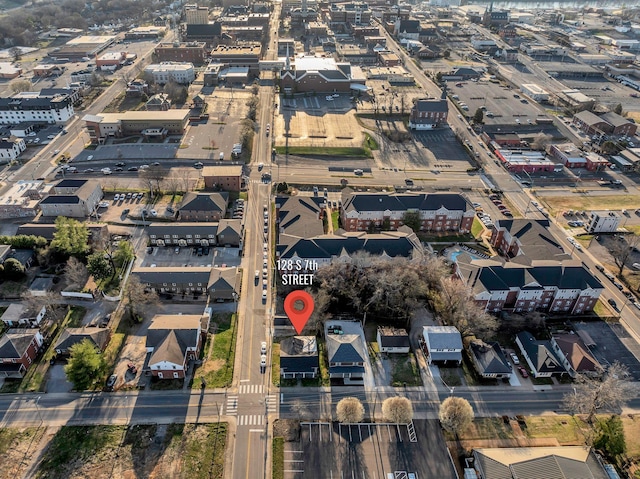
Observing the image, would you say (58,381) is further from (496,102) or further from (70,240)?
(496,102)

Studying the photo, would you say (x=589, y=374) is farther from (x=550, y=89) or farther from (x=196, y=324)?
(x=550, y=89)

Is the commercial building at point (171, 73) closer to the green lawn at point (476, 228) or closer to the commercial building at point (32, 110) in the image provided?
the commercial building at point (32, 110)

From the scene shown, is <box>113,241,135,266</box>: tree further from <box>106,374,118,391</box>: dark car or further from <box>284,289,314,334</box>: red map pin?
<box>284,289,314,334</box>: red map pin

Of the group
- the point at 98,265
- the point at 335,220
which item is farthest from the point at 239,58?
the point at 98,265

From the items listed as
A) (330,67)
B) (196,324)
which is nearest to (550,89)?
(330,67)

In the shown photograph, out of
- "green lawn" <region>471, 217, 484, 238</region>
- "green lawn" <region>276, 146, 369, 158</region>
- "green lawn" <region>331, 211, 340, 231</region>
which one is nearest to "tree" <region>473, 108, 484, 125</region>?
"green lawn" <region>276, 146, 369, 158</region>

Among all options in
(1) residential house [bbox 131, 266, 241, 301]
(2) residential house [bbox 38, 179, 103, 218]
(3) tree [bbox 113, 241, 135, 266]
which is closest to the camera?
(1) residential house [bbox 131, 266, 241, 301]

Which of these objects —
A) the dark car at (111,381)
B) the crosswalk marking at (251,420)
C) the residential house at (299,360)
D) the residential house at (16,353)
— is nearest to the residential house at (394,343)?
the residential house at (299,360)
